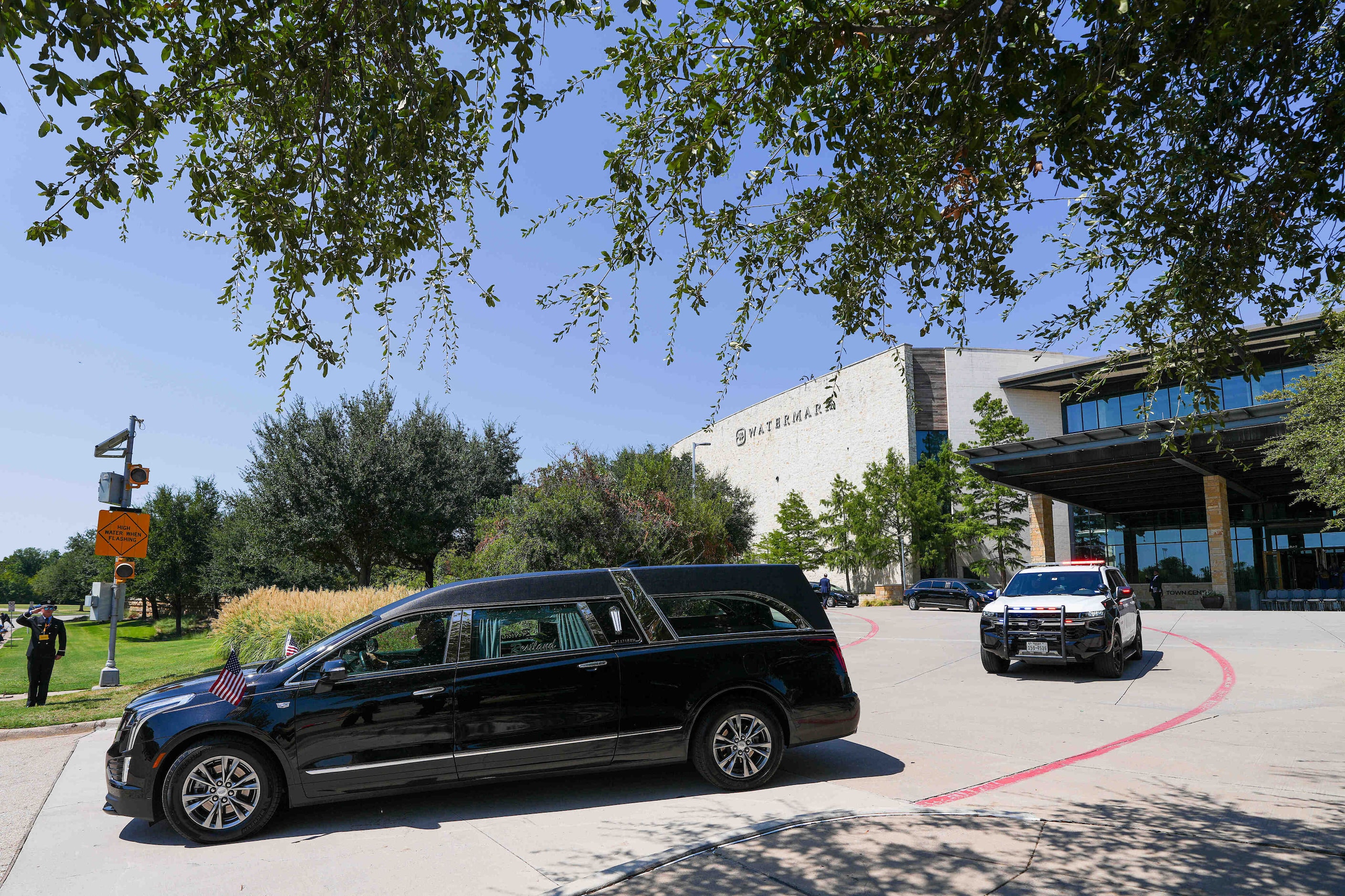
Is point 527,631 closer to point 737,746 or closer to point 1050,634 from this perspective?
point 737,746

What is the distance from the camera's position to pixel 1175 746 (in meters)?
7.93

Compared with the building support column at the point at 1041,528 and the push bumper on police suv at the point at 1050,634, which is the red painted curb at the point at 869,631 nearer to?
the push bumper on police suv at the point at 1050,634

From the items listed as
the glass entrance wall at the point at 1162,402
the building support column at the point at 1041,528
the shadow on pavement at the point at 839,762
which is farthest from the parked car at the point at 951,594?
the shadow on pavement at the point at 839,762

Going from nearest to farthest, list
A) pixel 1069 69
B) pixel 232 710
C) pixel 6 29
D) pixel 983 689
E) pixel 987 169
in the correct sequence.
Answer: pixel 6 29 → pixel 1069 69 → pixel 232 710 → pixel 987 169 → pixel 983 689

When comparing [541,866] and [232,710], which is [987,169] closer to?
[541,866]

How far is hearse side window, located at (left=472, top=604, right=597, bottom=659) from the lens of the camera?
6496 millimetres

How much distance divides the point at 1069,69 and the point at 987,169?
1.68 meters

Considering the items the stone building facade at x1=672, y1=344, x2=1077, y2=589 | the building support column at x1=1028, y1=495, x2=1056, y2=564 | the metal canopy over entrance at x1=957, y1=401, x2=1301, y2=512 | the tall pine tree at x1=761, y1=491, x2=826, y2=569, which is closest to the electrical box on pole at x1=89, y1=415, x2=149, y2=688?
the metal canopy over entrance at x1=957, y1=401, x2=1301, y2=512

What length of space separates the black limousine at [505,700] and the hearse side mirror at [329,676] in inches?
0.4

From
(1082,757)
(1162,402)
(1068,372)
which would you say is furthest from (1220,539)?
(1082,757)

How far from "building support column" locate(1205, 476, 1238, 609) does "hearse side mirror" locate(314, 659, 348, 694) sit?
37.3 meters

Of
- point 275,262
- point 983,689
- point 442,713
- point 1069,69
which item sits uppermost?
point 1069,69

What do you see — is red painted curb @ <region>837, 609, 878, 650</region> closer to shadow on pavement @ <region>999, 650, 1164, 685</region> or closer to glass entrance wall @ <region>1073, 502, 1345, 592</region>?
shadow on pavement @ <region>999, 650, 1164, 685</region>

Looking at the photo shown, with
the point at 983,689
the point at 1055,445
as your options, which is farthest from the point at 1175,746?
the point at 1055,445
